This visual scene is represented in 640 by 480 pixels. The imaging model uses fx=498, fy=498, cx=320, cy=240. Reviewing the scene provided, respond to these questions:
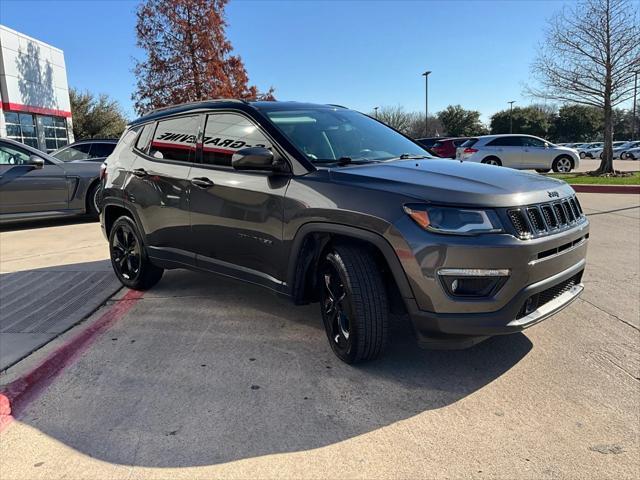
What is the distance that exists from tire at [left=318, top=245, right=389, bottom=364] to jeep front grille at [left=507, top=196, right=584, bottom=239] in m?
0.85

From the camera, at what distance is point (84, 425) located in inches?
107

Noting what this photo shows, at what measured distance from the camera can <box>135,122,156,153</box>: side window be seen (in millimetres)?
4801

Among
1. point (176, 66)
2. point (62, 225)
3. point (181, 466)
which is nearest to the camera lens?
point (181, 466)

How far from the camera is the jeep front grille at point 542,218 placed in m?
2.76

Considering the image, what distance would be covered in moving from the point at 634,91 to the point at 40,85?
28.2 meters

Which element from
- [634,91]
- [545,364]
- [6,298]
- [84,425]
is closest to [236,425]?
[84,425]

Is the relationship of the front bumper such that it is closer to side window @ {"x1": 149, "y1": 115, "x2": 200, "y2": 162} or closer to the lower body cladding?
the lower body cladding

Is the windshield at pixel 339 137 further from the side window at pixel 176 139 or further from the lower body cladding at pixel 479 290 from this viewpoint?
the lower body cladding at pixel 479 290

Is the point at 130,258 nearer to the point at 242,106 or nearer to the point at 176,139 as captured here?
the point at 176,139

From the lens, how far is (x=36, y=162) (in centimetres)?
867

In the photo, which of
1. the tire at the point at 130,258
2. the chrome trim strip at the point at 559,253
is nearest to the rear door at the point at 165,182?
the tire at the point at 130,258

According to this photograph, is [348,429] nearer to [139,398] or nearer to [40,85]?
[139,398]

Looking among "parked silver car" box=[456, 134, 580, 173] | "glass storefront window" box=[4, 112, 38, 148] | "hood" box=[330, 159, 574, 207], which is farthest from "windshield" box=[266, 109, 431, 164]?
"glass storefront window" box=[4, 112, 38, 148]

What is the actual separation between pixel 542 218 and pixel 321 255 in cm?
139
